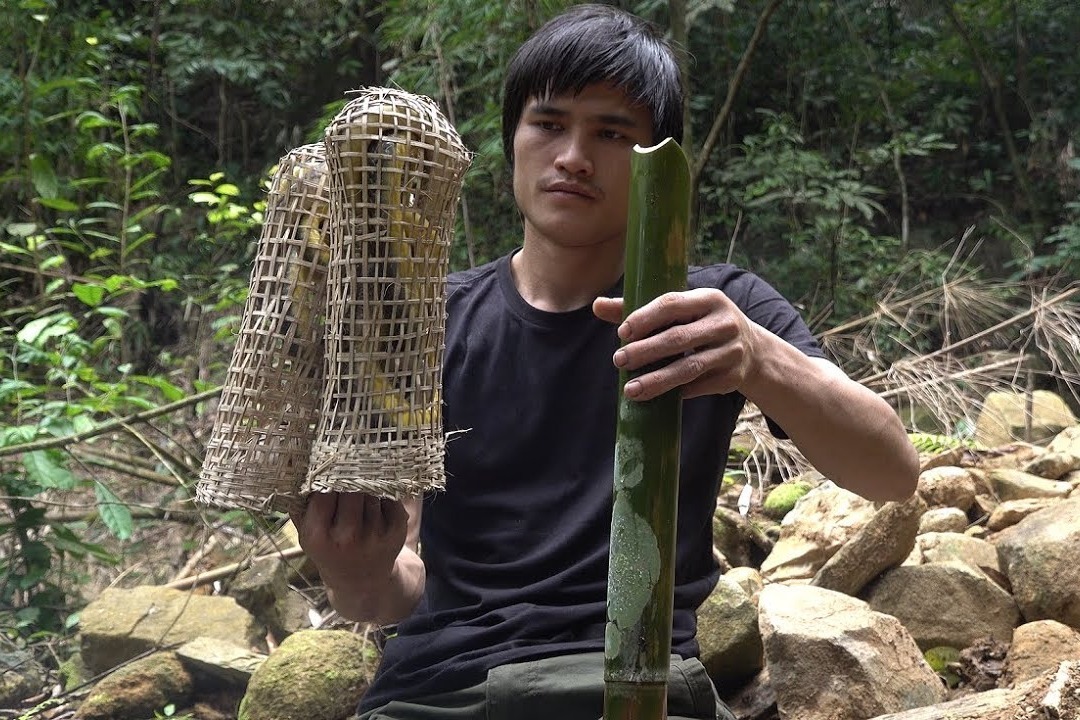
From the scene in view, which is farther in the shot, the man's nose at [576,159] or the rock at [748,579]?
the rock at [748,579]

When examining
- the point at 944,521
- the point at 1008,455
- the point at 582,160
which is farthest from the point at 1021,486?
the point at 582,160

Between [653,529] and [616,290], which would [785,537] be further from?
[653,529]

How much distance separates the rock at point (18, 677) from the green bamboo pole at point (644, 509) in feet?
9.01

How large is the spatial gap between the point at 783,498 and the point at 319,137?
7.01ft

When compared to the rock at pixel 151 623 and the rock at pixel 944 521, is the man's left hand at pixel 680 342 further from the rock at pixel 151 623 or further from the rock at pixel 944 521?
the rock at pixel 151 623

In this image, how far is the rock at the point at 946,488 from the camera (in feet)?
11.2

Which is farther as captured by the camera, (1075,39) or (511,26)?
(1075,39)

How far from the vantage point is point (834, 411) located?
145 centimetres

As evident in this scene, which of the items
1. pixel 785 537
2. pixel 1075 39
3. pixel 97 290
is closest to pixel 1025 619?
pixel 785 537

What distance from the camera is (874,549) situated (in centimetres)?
277

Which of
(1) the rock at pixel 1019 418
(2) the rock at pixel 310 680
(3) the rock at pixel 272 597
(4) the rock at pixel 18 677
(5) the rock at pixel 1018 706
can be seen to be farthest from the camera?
(1) the rock at pixel 1019 418

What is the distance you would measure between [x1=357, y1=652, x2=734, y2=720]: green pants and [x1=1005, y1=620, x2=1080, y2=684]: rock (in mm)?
1215

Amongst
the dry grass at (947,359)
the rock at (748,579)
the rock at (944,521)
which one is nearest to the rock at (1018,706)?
the rock at (748,579)

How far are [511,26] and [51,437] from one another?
229 cm
